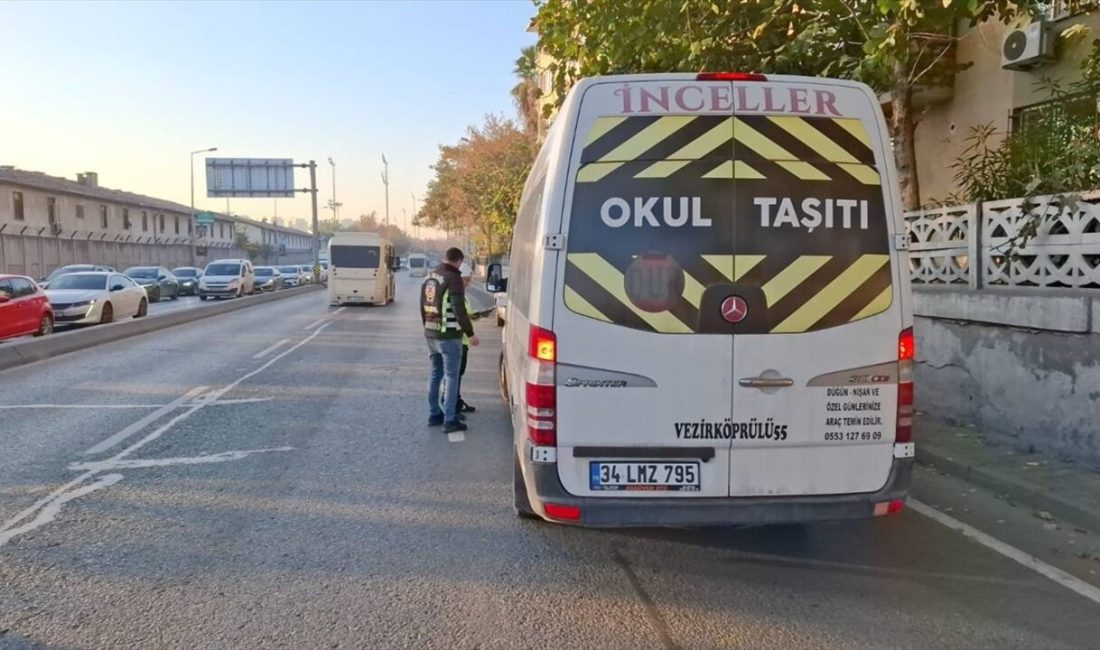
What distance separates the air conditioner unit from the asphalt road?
24.3 feet

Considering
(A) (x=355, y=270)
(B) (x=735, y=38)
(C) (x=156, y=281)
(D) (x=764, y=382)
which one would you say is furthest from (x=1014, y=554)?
(C) (x=156, y=281)

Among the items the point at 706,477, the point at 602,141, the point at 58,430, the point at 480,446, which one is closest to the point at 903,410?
the point at 706,477

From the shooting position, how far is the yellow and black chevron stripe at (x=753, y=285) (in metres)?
3.78

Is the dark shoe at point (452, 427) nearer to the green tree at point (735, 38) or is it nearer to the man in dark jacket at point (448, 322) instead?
the man in dark jacket at point (448, 322)

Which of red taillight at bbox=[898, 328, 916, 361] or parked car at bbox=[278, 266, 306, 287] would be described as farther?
parked car at bbox=[278, 266, 306, 287]

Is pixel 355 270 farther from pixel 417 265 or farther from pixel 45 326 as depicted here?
pixel 417 265

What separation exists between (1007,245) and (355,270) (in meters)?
23.3

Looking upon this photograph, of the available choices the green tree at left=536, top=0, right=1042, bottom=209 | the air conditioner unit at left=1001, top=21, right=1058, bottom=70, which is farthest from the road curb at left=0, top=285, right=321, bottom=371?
the air conditioner unit at left=1001, top=21, right=1058, bottom=70

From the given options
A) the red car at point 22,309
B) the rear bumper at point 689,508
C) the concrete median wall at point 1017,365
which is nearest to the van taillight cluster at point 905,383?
the rear bumper at point 689,508

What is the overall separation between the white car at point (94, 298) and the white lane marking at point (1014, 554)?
61.6 ft

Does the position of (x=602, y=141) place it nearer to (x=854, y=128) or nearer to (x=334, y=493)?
(x=854, y=128)

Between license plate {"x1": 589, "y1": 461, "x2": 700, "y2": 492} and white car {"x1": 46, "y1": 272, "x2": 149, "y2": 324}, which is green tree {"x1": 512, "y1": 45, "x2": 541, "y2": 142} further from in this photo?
license plate {"x1": 589, "y1": 461, "x2": 700, "y2": 492}

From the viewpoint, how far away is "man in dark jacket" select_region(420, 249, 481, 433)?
744 centimetres

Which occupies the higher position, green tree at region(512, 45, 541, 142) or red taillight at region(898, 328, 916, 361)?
green tree at region(512, 45, 541, 142)
